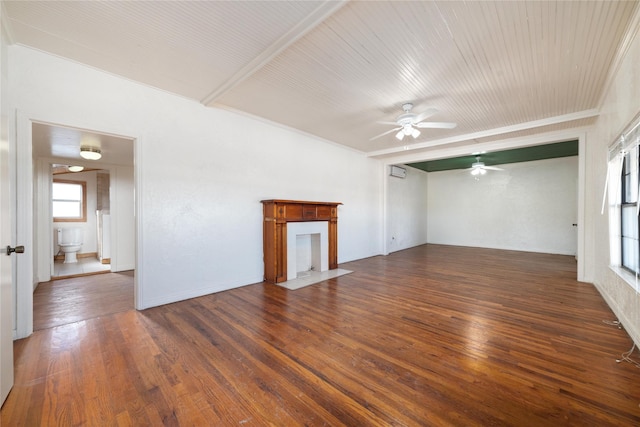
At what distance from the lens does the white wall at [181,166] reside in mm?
2586

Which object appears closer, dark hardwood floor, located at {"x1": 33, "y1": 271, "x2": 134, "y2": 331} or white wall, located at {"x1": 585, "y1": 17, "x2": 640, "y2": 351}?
white wall, located at {"x1": 585, "y1": 17, "x2": 640, "y2": 351}

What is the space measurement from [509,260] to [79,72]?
8459 mm

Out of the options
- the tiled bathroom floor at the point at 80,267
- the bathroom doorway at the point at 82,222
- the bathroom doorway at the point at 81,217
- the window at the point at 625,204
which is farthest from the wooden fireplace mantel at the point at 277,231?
the bathroom doorway at the point at 81,217

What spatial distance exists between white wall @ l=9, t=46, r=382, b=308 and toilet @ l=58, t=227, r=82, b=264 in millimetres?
4782

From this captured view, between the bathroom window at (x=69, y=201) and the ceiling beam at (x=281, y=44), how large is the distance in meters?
6.06

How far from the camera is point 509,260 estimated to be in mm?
6133

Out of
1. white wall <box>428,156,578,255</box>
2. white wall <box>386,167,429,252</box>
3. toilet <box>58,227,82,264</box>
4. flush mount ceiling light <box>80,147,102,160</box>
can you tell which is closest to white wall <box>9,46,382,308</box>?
flush mount ceiling light <box>80,147,102,160</box>

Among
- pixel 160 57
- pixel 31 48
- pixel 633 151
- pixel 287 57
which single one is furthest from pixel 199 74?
pixel 633 151

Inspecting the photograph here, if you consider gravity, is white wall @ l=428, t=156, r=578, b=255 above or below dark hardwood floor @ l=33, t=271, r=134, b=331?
above

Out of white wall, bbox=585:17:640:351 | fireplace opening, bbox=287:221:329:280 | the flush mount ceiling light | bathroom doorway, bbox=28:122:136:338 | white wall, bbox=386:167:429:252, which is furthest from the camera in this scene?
white wall, bbox=386:167:429:252

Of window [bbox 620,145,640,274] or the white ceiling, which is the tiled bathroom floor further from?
window [bbox 620,145,640,274]

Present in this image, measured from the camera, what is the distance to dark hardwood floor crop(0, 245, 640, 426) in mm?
1490

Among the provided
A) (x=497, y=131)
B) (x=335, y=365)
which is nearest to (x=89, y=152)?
(x=335, y=365)

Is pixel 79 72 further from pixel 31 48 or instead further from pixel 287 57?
pixel 287 57
